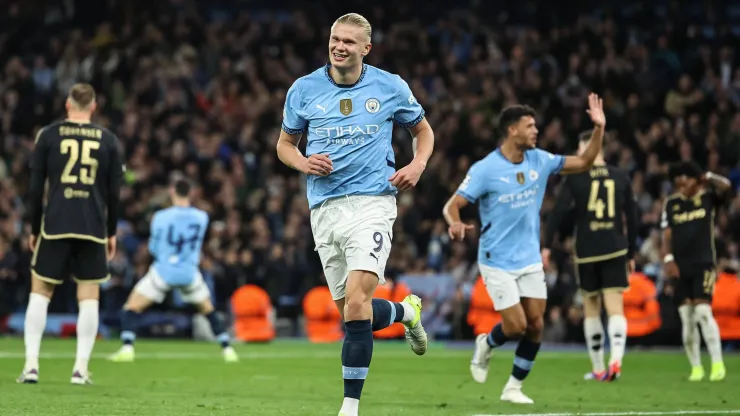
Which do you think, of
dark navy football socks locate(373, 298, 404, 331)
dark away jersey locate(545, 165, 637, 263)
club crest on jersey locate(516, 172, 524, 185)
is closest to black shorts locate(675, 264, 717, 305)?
dark away jersey locate(545, 165, 637, 263)

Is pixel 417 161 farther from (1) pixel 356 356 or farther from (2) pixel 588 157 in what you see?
(2) pixel 588 157

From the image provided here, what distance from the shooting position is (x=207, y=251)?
2484 centimetres

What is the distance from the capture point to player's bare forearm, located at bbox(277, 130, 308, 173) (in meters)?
8.41

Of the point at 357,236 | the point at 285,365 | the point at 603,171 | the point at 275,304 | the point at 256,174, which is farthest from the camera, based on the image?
the point at 256,174

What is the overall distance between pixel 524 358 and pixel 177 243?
7593 millimetres

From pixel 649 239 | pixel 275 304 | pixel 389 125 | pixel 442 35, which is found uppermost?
pixel 442 35

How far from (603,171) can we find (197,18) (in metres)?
17.6

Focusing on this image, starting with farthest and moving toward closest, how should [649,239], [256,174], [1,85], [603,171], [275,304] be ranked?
[1,85], [256,174], [275,304], [649,239], [603,171]

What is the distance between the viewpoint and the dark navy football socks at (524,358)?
11.0 m

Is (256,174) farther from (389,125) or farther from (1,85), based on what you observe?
(389,125)

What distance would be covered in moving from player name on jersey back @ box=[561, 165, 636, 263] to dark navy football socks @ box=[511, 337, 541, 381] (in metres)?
3.27

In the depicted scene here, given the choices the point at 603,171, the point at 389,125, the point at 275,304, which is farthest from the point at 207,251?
the point at 389,125

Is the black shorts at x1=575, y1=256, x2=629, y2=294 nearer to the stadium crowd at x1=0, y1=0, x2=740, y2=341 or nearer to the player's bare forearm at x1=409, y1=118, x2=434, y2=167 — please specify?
the player's bare forearm at x1=409, y1=118, x2=434, y2=167

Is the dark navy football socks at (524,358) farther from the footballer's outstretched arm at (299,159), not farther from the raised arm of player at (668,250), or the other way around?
the raised arm of player at (668,250)
